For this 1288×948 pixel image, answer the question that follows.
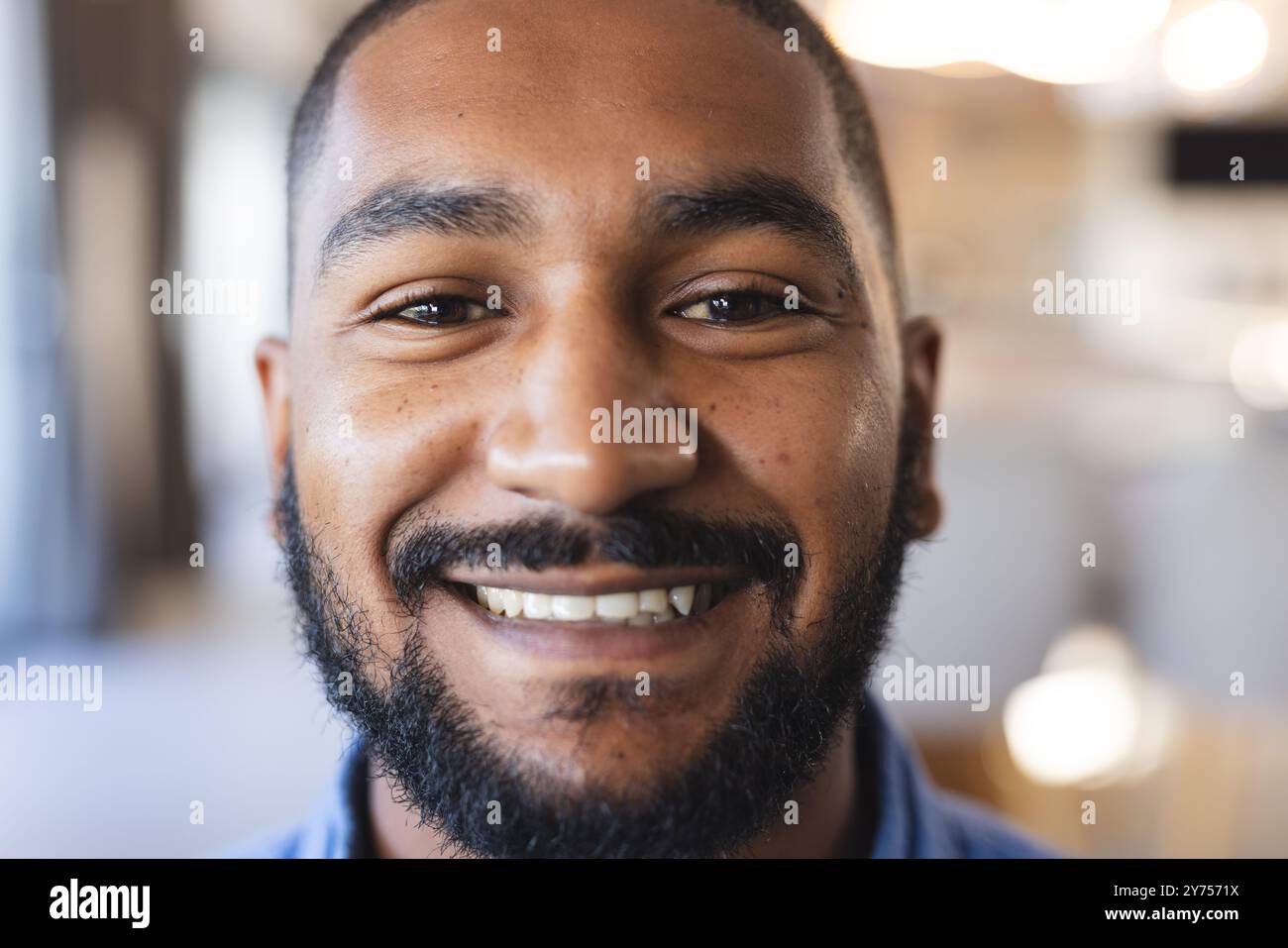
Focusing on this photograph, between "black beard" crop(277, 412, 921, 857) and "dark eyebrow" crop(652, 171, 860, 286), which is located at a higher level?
"dark eyebrow" crop(652, 171, 860, 286)

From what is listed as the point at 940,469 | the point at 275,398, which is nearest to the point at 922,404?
the point at 275,398

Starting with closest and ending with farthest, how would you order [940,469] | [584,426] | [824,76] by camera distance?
[584,426], [824,76], [940,469]

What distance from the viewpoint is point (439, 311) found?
2.40 ft

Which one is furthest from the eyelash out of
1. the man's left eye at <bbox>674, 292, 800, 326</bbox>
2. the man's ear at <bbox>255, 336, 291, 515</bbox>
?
the man's ear at <bbox>255, 336, 291, 515</bbox>

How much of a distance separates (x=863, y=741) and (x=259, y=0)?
101 cm

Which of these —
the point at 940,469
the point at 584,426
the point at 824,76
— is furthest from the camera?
the point at 940,469

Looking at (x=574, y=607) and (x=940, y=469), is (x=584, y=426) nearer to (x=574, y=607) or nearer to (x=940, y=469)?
(x=574, y=607)

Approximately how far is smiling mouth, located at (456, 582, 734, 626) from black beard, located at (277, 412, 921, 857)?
0.09 ft

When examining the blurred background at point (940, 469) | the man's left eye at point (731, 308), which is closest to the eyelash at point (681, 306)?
the man's left eye at point (731, 308)

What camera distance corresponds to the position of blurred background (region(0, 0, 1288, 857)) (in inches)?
48.6

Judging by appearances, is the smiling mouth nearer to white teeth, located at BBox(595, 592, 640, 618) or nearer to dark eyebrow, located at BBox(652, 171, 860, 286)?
white teeth, located at BBox(595, 592, 640, 618)

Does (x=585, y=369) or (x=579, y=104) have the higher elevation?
(x=579, y=104)

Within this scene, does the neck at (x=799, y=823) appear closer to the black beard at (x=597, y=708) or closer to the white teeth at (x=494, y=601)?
the black beard at (x=597, y=708)

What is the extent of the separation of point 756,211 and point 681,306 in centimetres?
8
